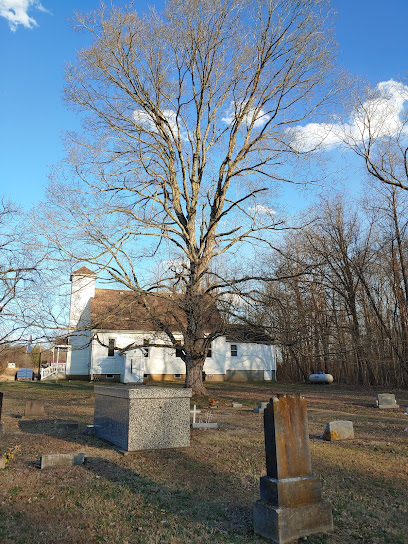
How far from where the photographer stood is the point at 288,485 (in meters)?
4.35

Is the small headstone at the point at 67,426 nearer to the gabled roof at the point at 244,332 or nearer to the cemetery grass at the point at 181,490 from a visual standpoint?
the cemetery grass at the point at 181,490

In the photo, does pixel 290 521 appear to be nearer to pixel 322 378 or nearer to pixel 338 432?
pixel 338 432

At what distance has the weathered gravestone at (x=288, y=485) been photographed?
4.27m

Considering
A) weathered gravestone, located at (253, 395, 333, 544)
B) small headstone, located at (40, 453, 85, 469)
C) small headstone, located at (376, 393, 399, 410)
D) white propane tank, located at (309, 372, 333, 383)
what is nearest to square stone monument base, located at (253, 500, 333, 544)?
weathered gravestone, located at (253, 395, 333, 544)

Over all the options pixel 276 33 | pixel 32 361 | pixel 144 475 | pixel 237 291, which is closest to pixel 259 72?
pixel 276 33

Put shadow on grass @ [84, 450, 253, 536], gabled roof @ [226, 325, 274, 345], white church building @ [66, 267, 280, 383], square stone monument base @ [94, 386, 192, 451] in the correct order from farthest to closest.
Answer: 1. white church building @ [66, 267, 280, 383]
2. gabled roof @ [226, 325, 274, 345]
3. square stone monument base @ [94, 386, 192, 451]
4. shadow on grass @ [84, 450, 253, 536]

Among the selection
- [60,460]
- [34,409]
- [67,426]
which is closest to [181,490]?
[60,460]

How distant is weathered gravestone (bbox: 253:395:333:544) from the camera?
14.0 feet

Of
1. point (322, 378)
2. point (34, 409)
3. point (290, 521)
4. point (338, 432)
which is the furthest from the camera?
point (322, 378)

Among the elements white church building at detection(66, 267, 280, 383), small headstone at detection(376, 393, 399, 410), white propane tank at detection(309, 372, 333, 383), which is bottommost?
small headstone at detection(376, 393, 399, 410)

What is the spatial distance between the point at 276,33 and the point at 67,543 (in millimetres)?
16982

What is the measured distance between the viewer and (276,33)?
16141 mm

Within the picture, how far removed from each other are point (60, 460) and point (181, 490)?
83.9 inches

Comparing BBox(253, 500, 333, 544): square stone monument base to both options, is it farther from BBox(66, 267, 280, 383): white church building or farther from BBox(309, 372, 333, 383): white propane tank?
BBox(309, 372, 333, 383): white propane tank
